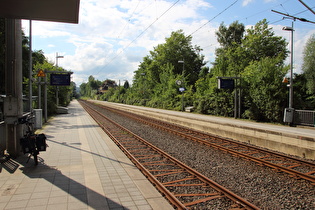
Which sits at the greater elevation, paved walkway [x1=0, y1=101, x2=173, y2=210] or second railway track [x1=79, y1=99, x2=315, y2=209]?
paved walkway [x1=0, y1=101, x2=173, y2=210]

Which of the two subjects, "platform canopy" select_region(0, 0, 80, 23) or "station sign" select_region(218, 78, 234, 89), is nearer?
"platform canopy" select_region(0, 0, 80, 23)

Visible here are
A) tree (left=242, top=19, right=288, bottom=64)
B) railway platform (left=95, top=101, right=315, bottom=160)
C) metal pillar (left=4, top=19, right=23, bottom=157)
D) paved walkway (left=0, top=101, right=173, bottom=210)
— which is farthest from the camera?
tree (left=242, top=19, right=288, bottom=64)

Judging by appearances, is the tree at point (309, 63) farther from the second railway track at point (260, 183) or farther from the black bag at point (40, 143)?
the black bag at point (40, 143)

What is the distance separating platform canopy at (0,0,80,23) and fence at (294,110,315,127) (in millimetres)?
16313

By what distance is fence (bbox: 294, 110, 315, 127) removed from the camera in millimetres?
16477

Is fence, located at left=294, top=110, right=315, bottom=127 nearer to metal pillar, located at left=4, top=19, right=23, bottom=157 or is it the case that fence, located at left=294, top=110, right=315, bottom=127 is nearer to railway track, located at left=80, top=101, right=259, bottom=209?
railway track, located at left=80, top=101, right=259, bottom=209

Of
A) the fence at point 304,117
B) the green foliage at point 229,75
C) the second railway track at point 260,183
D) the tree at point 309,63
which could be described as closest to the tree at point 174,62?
the green foliage at point 229,75

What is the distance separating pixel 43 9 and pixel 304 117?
17399 mm

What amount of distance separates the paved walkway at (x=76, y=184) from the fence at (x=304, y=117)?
1410 cm

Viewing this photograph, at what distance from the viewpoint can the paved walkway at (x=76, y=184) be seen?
4.52 meters

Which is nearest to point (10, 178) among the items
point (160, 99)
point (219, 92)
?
point (219, 92)

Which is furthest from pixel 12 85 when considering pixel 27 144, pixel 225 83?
pixel 225 83

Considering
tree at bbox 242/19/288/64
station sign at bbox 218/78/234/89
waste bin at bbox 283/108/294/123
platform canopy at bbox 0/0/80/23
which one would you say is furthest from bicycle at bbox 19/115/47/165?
tree at bbox 242/19/288/64

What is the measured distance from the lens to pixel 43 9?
557cm
